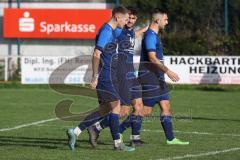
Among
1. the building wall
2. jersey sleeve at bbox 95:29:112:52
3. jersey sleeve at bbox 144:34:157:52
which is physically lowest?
the building wall

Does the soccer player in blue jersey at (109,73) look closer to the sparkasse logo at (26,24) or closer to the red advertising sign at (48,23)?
the red advertising sign at (48,23)

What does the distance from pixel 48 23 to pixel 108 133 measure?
24791 mm

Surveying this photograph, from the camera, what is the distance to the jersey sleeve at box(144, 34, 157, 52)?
11617mm

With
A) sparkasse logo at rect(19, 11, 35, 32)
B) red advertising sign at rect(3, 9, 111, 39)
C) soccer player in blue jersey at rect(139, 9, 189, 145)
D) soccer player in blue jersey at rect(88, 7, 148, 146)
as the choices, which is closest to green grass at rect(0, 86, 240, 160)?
soccer player in blue jersey at rect(88, 7, 148, 146)

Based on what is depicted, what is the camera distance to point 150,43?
1164 centimetres

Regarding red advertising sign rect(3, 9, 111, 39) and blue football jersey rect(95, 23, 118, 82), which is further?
red advertising sign rect(3, 9, 111, 39)

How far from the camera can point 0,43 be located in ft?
126

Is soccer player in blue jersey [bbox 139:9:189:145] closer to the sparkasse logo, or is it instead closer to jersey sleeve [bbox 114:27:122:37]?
jersey sleeve [bbox 114:27:122:37]

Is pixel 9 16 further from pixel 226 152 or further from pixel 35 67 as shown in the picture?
pixel 226 152

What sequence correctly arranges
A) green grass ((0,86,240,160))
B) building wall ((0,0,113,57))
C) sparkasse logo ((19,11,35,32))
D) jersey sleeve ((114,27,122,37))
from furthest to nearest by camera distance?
building wall ((0,0,113,57)) < sparkasse logo ((19,11,35,32)) < jersey sleeve ((114,27,122,37)) < green grass ((0,86,240,160))

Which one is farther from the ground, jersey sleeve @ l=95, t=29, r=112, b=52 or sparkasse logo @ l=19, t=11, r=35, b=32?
jersey sleeve @ l=95, t=29, r=112, b=52

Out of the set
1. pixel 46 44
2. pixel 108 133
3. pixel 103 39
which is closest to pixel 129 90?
pixel 103 39

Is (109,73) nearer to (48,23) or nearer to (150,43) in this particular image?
(150,43)

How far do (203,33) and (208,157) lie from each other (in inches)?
1034
